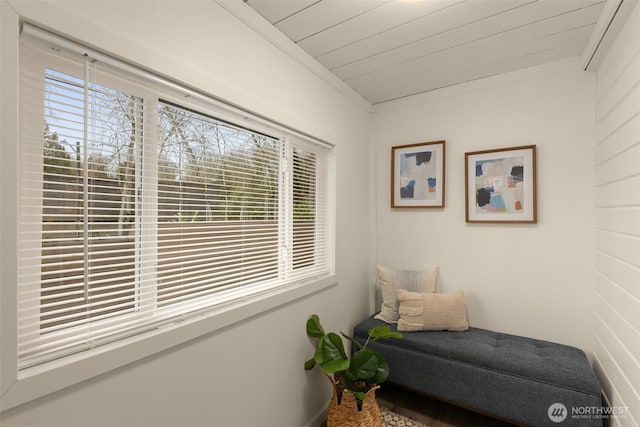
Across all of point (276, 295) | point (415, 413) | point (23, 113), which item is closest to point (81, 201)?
point (23, 113)

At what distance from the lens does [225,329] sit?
1479 mm

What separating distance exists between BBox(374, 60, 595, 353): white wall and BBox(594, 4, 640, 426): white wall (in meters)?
0.10

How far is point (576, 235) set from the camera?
2.16 metres

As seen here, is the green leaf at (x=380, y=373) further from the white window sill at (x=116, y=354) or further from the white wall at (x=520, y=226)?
the white wall at (x=520, y=226)

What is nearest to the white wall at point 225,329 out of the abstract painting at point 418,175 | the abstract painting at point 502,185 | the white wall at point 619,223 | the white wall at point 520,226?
the abstract painting at point 418,175

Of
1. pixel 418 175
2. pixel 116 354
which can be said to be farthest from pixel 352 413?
pixel 418 175

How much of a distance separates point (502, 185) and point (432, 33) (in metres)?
1.25

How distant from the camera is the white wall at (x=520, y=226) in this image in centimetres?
215

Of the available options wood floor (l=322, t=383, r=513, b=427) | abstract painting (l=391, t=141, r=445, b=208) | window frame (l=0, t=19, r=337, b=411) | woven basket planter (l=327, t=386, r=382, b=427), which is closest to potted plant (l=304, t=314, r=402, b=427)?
Result: woven basket planter (l=327, t=386, r=382, b=427)

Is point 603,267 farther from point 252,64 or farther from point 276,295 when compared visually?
point 252,64

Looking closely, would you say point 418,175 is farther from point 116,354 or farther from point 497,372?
point 116,354

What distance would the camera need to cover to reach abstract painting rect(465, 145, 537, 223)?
2281mm

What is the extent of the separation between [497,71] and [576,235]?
1315 millimetres

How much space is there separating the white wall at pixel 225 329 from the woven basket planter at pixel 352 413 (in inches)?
9.2
